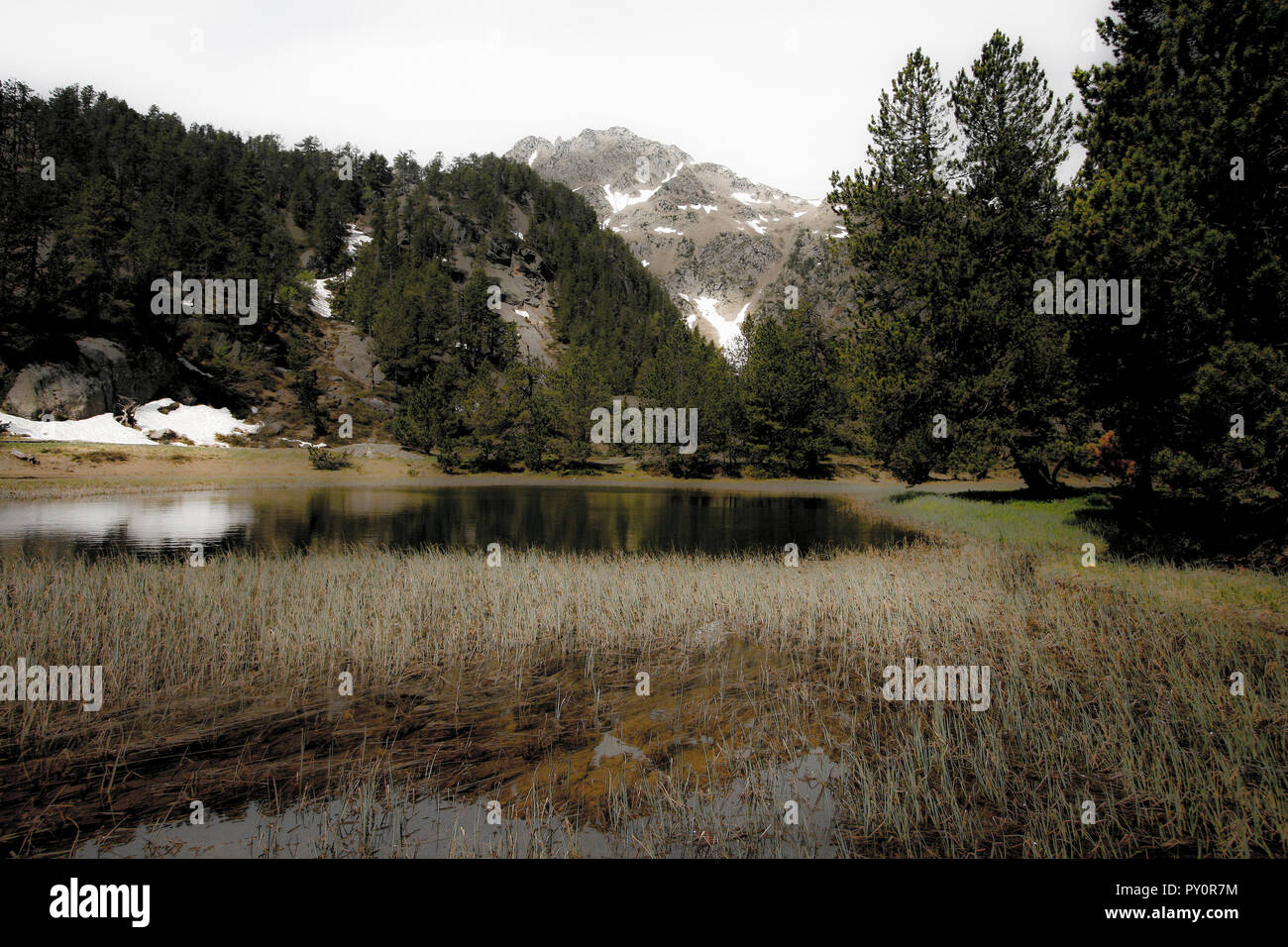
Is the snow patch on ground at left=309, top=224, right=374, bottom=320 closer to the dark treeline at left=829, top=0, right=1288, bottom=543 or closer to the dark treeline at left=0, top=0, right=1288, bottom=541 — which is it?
the dark treeline at left=0, top=0, right=1288, bottom=541

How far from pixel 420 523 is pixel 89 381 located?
63218 millimetres

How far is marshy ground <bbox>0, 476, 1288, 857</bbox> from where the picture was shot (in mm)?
5949

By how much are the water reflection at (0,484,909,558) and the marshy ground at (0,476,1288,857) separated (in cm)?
846

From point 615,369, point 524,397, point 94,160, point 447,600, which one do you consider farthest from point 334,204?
point 447,600

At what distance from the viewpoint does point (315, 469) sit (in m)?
71.2

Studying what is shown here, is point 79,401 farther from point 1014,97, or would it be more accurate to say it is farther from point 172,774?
point 1014,97

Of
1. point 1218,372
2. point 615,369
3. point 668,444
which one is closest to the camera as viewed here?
point 1218,372

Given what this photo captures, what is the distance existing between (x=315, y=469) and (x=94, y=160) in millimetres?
107507

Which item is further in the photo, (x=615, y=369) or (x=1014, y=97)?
(x=615, y=369)

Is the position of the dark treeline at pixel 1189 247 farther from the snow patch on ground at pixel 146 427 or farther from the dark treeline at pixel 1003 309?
the snow patch on ground at pixel 146 427

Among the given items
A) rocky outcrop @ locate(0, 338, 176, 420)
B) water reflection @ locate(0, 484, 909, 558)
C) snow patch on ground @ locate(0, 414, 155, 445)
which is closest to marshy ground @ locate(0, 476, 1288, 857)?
water reflection @ locate(0, 484, 909, 558)

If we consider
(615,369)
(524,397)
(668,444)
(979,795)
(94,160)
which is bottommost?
(979,795)

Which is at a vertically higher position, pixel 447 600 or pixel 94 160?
pixel 94 160

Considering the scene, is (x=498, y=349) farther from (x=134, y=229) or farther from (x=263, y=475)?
(x=134, y=229)
